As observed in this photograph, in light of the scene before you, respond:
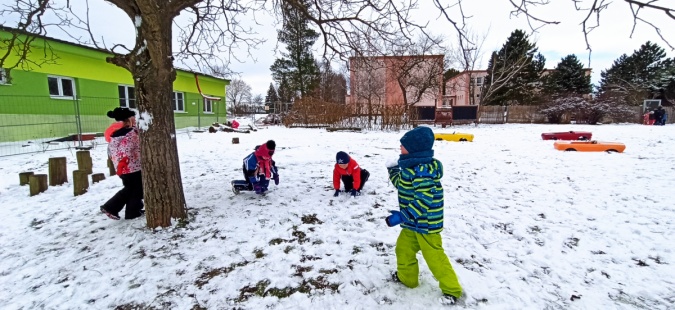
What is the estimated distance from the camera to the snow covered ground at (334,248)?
2.73m

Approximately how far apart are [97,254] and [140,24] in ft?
8.85

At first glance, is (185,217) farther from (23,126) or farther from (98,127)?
(98,127)

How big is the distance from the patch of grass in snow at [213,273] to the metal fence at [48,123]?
9.05 metres

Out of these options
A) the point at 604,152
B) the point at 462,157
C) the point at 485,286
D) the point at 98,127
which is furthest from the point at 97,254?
the point at 98,127

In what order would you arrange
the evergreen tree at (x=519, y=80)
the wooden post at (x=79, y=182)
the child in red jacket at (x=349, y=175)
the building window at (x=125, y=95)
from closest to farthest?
the child in red jacket at (x=349, y=175)
the wooden post at (x=79, y=182)
the building window at (x=125, y=95)
the evergreen tree at (x=519, y=80)

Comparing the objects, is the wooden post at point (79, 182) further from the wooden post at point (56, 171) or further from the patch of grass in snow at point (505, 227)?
the patch of grass in snow at point (505, 227)

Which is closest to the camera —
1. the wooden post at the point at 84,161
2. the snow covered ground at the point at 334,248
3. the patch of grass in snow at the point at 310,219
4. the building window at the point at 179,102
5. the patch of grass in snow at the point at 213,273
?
the snow covered ground at the point at 334,248

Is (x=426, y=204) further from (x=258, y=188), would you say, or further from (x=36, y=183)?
(x=36, y=183)

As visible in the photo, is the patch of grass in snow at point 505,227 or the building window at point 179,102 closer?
the patch of grass in snow at point 505,227

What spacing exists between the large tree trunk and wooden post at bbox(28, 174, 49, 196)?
3.78 metres

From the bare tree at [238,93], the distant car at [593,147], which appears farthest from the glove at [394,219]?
the bare tree at [238,93]

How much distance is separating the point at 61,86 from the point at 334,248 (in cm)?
1602

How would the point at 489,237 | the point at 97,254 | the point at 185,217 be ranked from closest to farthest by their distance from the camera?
the point at 97,254, the point at 489,237, the point at 185,217

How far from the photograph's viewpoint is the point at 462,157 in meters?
8.78
